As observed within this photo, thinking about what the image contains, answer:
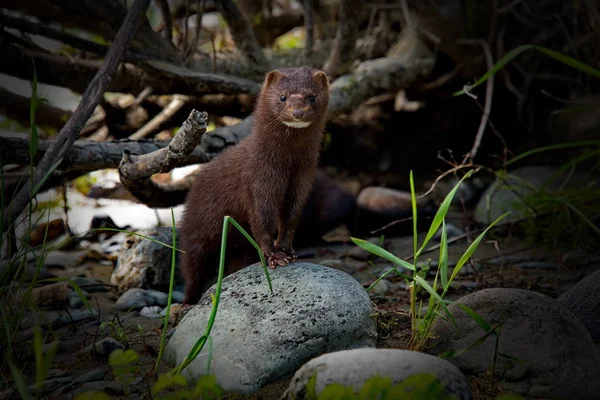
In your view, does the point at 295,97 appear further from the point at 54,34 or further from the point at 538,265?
the point at 538,265

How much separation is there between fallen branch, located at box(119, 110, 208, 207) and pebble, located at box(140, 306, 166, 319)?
2.92 feet

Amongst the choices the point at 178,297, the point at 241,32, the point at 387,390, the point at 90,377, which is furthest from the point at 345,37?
the point at 387,390

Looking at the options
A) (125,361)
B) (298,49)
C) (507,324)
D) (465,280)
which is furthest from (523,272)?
(298,49)

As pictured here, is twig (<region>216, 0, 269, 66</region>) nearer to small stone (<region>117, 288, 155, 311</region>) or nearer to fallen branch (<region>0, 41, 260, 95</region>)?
fallen branch (<region>0, 41, 260, 95</region>)

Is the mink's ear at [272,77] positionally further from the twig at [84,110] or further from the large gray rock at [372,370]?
the large gray rock at [372,370]

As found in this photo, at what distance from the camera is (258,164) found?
11.8 ft

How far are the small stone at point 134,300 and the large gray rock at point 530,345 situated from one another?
2081 millimetres

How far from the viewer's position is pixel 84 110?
13.3ft

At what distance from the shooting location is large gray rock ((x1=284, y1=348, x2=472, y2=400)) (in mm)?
2359

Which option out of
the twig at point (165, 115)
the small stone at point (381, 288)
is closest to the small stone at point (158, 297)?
the small stone at point (381, 288)

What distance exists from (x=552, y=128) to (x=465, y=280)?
407cm

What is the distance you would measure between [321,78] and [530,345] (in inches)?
73.3

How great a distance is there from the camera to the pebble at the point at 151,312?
13.1 feet

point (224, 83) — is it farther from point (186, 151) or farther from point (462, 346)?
point (462, 346)
